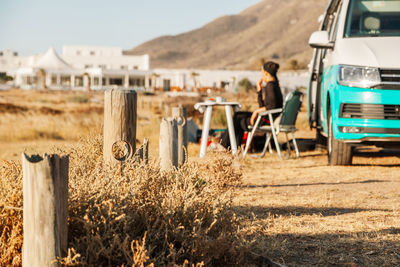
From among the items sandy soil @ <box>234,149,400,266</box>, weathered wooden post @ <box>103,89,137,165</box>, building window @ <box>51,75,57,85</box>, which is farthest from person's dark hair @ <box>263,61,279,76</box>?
A: building window @ <box>51,75,57,85</box>

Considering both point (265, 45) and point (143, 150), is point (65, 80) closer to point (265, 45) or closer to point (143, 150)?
point (143, 150)

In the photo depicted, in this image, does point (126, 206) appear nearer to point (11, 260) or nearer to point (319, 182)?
point (11, 260)

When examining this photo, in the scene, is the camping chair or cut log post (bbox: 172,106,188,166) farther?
the camping chair

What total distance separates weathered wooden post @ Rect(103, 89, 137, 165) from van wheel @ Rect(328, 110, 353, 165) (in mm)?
4419

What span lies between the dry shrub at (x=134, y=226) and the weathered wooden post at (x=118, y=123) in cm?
64

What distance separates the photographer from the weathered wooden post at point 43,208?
2.52 m

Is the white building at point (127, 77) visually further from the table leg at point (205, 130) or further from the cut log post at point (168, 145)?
the cut log post at point (168, 145)

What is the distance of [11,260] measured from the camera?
2930 millimetres

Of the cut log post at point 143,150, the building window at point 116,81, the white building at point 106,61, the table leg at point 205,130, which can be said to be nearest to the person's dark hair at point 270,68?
the table leg at point 205,130

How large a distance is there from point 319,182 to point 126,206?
4525 millimetres

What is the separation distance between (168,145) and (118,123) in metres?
0.93

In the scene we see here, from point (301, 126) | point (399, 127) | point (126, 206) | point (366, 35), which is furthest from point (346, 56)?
point (301, 126)

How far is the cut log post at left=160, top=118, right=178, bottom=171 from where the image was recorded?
4.88m

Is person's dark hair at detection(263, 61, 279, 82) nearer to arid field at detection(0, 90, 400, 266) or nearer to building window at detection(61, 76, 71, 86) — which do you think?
arid field at detection(0, 90, 400, 266)
